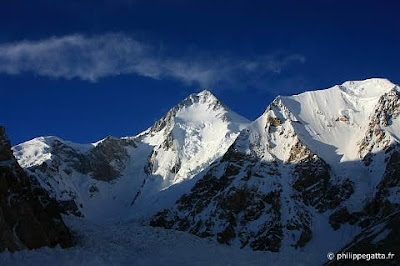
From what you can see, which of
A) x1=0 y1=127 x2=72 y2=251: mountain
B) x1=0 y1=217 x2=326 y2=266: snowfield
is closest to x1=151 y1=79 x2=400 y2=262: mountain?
x1=0 y1=217 x2=326 y2=266: snowfield

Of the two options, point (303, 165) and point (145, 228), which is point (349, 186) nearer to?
point (303, 165)

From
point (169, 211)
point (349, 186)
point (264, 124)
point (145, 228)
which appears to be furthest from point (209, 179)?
point (145, 228)

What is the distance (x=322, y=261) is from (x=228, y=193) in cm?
10930

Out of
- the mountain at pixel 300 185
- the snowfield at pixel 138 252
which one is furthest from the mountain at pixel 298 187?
the snowfield at pixel 138 252

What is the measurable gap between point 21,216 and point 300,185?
11827cm

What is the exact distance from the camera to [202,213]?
16750cm

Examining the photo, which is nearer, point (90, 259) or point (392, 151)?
point (90, 259)

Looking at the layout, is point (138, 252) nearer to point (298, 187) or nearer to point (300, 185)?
point (298, 187)

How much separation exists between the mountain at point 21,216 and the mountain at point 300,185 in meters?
84.6

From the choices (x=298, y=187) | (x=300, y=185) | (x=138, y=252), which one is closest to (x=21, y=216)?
(x=138, y=252)

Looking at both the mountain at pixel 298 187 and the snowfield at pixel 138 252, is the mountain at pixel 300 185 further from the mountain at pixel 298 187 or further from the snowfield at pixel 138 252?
the snowfield at pixel 138 252

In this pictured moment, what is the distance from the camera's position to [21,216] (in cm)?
5791

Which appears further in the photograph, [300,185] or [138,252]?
[300,185]

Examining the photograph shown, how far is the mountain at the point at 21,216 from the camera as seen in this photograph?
55.2m
